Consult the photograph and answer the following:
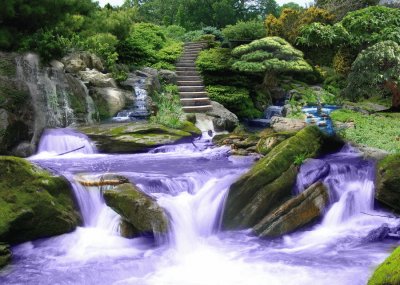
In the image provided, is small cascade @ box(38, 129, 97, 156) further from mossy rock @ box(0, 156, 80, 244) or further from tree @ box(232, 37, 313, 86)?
tree @ box(232, 37, 313, 86)

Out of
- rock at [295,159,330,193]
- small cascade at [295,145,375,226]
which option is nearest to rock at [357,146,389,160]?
small cascade at [295,145,375,226]

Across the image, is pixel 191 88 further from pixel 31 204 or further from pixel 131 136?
pixel 31 204

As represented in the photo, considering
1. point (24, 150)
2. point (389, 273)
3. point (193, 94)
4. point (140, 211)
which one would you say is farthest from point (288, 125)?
point (389, 273)

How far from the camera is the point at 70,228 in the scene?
731 cm

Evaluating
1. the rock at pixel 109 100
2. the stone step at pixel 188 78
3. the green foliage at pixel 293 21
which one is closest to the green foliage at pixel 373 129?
the stone step at pixel 188 78

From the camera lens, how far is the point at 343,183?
852 centimetres

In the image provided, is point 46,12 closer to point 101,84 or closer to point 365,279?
point 101,84

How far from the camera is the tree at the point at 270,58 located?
1568cm

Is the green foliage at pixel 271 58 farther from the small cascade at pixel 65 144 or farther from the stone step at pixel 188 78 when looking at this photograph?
the small cascade at pixel 65 144

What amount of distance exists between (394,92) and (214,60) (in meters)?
7.15

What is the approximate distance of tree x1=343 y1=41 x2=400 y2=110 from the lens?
523 inches

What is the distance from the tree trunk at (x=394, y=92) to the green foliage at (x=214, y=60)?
6.22m

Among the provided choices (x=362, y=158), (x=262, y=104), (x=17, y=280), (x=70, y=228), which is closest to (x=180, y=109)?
(x=262, y=104)

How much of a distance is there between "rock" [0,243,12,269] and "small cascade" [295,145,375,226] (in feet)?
16.6
